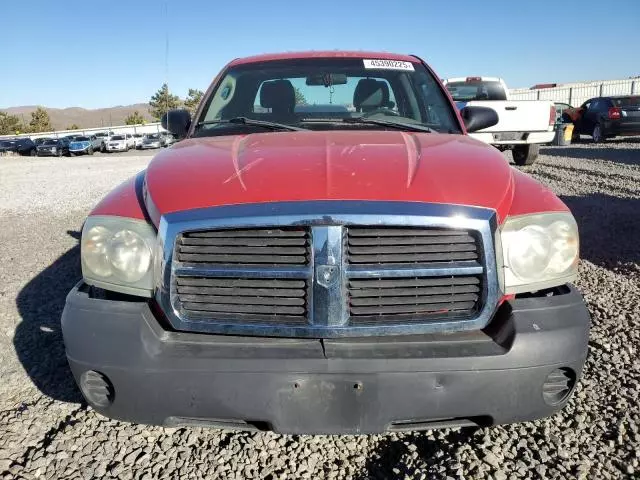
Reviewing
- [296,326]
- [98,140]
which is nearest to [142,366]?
[296,326]

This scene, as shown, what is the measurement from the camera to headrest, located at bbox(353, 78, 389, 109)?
344 centimetres

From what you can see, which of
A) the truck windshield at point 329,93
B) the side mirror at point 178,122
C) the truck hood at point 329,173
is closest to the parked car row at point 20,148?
the side mirror at point 178,122

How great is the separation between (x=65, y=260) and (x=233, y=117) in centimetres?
319

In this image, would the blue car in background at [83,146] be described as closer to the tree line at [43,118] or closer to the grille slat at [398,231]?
the tree line at [43,118]

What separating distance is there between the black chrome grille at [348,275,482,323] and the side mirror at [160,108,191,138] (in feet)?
7.31

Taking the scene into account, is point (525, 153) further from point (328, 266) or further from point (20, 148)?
point (20, 148)

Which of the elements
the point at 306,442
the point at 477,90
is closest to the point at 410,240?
the point at 306,442

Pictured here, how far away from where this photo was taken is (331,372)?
5.74 ft

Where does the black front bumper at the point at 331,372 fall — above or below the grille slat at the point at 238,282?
below

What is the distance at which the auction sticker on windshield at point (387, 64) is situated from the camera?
139 inches

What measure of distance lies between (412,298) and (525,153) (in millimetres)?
11094

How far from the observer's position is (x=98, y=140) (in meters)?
42.8

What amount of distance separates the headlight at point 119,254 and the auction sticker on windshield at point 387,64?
2.22m

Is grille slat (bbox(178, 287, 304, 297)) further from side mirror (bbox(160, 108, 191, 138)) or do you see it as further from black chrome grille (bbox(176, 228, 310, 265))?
side mirror (bbox(160, 108, 191, 138))
